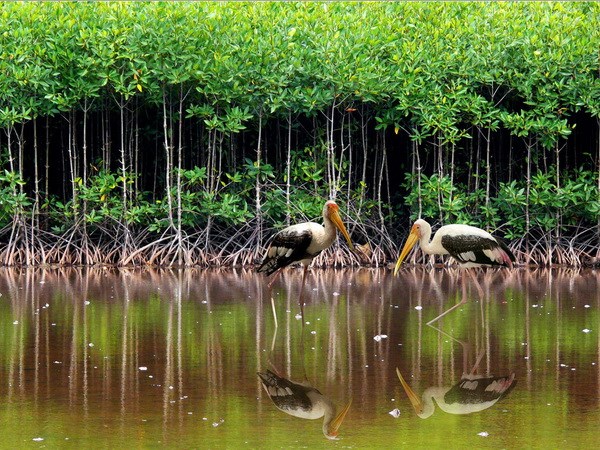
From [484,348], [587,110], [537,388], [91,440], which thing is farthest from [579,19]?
[91,440]

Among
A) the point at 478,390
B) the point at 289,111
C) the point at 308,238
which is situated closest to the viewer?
the point at 478,390

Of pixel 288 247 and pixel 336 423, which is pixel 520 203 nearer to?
pixel 288 247

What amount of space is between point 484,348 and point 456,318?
2.06 m

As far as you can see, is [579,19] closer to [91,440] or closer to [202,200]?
[202,200]

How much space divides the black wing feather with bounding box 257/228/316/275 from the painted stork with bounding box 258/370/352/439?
3938 millimetres

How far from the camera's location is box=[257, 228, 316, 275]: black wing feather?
13.5 m

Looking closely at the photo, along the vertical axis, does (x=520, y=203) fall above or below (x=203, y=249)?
above

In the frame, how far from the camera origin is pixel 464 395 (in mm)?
8945

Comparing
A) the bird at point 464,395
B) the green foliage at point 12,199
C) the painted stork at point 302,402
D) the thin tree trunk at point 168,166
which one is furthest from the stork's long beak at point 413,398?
the green foliage at point 12,199

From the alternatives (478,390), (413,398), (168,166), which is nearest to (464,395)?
(478,390)

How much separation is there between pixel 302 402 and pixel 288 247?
16.6 feet

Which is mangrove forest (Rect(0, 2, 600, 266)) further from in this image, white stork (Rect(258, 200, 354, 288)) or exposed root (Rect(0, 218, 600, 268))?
white stork (Rect(258, 200, 354, 288))

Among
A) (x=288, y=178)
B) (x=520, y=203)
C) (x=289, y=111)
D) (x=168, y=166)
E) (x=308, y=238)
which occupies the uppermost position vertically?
(x=289, y=111)

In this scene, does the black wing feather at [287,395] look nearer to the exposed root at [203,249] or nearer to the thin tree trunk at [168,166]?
the exposed root at [203,249]
